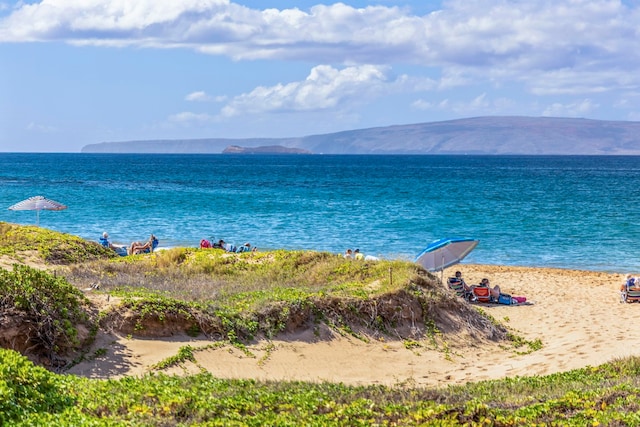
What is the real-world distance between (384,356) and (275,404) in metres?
5.34

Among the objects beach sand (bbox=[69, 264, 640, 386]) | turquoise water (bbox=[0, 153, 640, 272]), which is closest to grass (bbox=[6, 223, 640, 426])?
beach sand (bbox=[69, 264, 640, 386])

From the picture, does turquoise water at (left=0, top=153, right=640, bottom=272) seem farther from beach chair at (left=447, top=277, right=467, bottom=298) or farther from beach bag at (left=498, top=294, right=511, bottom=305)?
beach bag at (left=498, top=294, right=511, bottom=305)

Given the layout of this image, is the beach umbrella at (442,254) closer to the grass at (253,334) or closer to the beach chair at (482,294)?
the beach chair at (482,294)

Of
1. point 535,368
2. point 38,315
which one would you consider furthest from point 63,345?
point 535,368

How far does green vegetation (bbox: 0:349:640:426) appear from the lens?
725cm

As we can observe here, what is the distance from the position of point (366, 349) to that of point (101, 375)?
475 centimetres

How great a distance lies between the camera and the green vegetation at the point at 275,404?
7.25 m

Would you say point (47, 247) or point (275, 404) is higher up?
point (275, 404)

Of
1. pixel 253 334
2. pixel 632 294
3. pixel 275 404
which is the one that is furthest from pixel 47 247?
pixel 632 294

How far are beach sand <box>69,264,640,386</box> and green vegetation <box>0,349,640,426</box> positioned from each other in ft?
6.93

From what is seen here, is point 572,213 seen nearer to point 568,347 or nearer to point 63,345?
point 568,347

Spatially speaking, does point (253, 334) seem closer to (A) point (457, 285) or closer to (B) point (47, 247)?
(A) point (457, 285)

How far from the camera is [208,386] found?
9.15m

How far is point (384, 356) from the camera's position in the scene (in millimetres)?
13328
